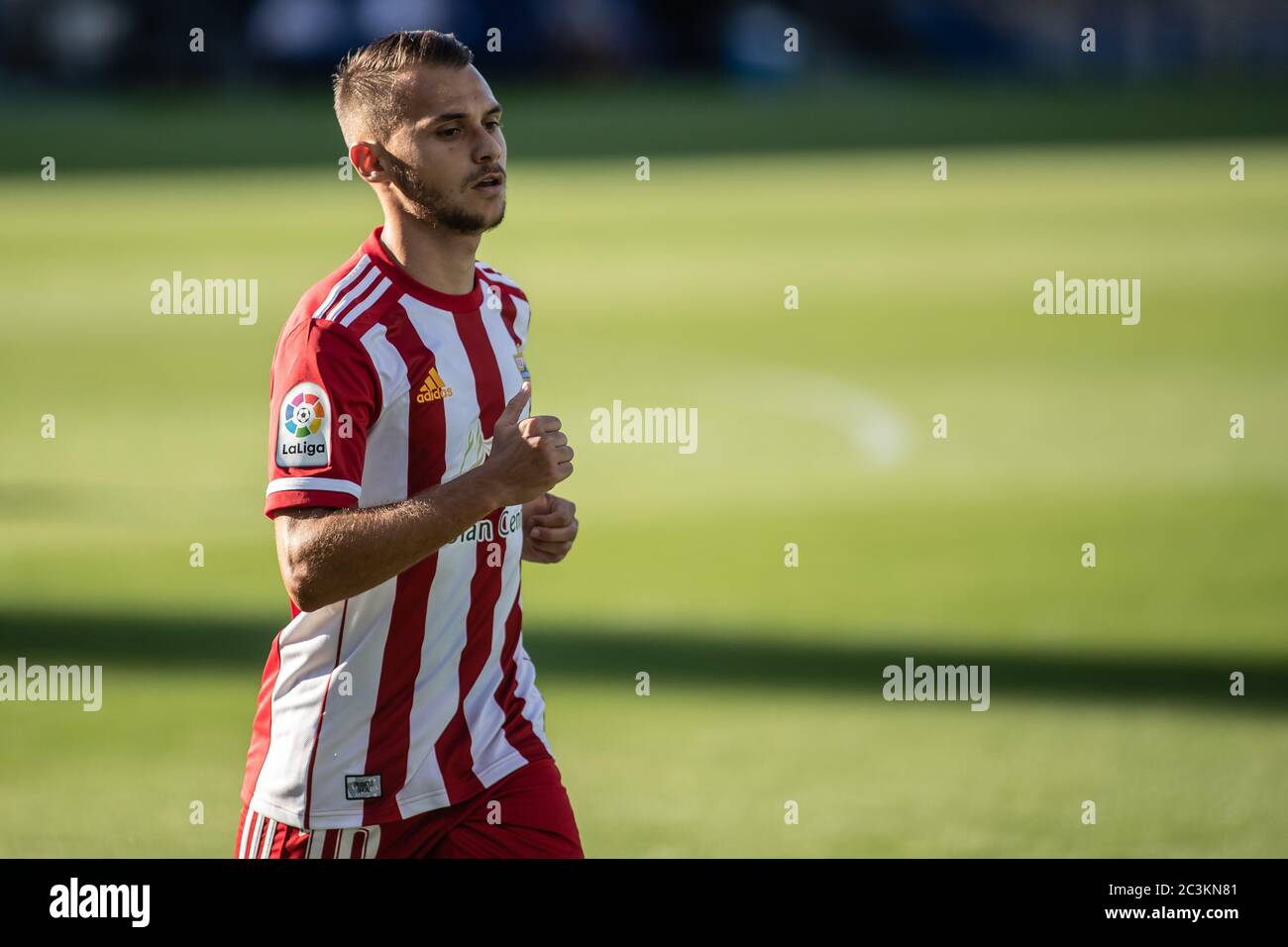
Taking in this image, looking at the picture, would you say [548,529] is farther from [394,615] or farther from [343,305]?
[343,305]

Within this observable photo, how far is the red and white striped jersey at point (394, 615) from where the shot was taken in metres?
4.23

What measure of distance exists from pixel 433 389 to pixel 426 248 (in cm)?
39

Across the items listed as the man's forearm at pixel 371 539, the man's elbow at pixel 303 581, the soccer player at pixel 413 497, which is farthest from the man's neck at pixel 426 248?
the man's elbow at pixel 303 581

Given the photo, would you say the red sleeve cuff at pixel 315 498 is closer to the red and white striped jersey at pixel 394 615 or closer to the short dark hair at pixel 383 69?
the red and white striped jersey at pixel 394 615

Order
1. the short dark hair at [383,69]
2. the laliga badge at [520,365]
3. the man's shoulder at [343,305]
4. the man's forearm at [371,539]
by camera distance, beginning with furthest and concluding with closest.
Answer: the laliga badge at [520,365] → the short dark hair at [383,69] → the man's shoulder at [343,305] → the man's forearm at [371,539]

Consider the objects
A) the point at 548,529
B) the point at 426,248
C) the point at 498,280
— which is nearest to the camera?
the point at 426,248

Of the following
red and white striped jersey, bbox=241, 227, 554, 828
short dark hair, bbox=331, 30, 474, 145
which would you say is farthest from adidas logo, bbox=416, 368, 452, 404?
short dark hair, bbox=331, 30, 474, 145

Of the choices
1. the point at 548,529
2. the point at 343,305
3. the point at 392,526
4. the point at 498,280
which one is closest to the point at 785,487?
the point at 548,529

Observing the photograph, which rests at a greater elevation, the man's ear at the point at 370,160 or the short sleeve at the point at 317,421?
the man's ear at the point at 370,160

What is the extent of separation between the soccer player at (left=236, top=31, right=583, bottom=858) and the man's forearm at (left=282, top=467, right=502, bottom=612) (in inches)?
0.9

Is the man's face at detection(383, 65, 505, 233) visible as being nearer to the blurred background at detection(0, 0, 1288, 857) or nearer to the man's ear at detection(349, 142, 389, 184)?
the man's ear at detection(349, 142, 389, 184)

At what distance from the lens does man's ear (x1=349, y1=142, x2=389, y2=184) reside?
4457 mm

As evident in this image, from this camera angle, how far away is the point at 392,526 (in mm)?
4039

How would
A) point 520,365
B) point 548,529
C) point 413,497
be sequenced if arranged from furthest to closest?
point 548,529
point 520,365
point 413,497
